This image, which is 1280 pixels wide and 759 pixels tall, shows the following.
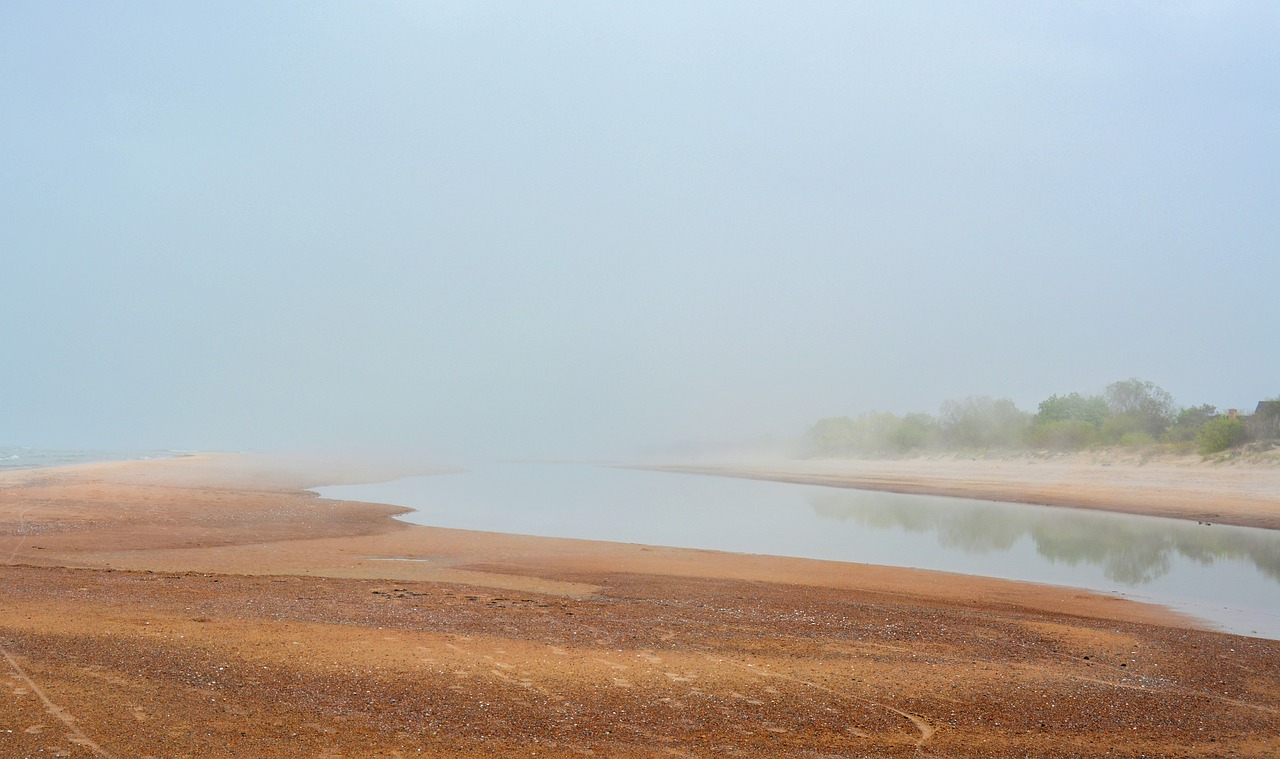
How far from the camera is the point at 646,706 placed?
8180mm

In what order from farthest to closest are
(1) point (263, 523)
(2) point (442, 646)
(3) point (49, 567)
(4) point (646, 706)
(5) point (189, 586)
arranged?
(1) point (263, 523), (3) point (49, 567), (5) point (189, 586), (2) point (442, 646), (4) point (646, 706)

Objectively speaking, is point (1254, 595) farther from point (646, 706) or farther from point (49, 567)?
point (49, 567)

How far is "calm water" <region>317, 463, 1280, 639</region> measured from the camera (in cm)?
1833

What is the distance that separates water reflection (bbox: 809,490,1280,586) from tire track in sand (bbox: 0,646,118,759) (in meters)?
19.2

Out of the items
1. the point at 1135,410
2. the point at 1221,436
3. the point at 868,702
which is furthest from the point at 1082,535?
the point at 1135,410

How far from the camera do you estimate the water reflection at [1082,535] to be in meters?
21.8

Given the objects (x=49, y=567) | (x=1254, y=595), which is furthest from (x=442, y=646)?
(x=1254, y=595)

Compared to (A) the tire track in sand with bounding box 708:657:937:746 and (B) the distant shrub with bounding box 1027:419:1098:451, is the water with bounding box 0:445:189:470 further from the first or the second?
(B) the distant shrub with bounding box 1027:419:1098:451

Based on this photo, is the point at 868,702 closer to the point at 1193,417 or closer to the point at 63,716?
the point at 63,716

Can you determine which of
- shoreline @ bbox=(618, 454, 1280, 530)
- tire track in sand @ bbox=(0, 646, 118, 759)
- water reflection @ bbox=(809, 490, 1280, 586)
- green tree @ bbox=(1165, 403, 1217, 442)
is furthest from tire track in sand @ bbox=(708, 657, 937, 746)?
green tree @ bbox=(1165, 403, 1217, 442)

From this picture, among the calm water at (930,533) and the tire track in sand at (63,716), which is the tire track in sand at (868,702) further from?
the calm water at (930,533)

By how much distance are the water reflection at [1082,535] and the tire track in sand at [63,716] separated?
63.0 ft

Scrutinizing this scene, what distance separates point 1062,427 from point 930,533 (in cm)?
4833

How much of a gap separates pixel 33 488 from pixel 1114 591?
3770cm
